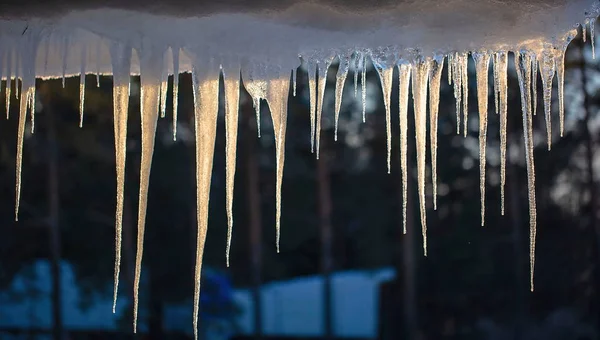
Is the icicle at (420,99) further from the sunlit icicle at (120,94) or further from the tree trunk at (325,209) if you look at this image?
the tree trunk at (325,209)

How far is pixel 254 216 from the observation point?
19.3 feet

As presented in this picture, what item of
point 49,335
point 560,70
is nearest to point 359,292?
point 49,335

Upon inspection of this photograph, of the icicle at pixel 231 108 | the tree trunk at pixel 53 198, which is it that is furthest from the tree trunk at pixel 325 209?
the icicle at pixel 231 108

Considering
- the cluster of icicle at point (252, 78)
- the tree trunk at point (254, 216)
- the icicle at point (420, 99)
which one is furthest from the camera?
the tree trunk at point (254, 216)

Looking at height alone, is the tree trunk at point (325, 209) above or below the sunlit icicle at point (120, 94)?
below

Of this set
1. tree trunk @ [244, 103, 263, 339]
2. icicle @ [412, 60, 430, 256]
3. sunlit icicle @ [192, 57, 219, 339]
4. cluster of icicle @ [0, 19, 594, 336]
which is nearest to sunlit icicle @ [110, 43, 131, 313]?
cluster of icicle @ [0, 19, 594, 336]

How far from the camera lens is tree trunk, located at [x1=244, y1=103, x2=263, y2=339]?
226 inches

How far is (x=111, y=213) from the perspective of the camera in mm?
5980

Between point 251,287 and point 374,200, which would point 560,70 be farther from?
point 251,287

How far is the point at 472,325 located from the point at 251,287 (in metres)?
2.21

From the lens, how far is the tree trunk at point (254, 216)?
573cm

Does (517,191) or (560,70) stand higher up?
(560,70)

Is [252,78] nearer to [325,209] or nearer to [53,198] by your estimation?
[325,209]

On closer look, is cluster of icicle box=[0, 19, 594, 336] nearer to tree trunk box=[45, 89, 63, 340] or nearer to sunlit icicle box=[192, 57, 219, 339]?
sunlit icicle box=[192, 57, 219, 339]
